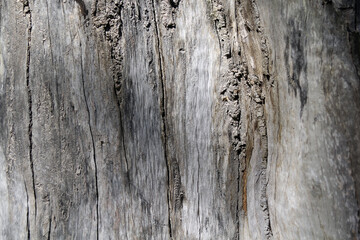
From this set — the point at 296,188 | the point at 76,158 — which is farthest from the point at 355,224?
the point at 76,158

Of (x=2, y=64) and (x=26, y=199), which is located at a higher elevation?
(x=2, y=64)

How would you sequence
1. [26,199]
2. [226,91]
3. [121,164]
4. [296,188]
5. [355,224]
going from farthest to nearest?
[26,199] → [121,164] → [226,91] → [296,188] → [355,224]

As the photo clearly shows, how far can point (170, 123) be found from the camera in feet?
4.42

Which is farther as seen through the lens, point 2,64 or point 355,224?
point 2,64

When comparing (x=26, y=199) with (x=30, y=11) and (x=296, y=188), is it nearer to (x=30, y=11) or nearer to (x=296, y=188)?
(x=30, y=11)

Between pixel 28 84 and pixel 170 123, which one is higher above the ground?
pixel 28 84

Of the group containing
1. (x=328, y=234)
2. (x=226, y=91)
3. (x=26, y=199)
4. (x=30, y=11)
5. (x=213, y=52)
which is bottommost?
(x=328, y=234)

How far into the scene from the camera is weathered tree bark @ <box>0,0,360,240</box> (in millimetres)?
1094

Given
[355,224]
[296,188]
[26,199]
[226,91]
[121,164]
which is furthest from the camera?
[26,199]

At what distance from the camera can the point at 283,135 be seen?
3.87 feet

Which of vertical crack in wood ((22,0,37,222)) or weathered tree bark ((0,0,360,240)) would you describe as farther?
vertical crack in wood ((22,0,37,222))

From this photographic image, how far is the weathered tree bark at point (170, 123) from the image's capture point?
3.59 feet

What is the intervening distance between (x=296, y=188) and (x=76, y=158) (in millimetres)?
818

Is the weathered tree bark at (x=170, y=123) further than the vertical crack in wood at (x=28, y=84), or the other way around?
the vertical crack in wood at (x=28, y=84)
